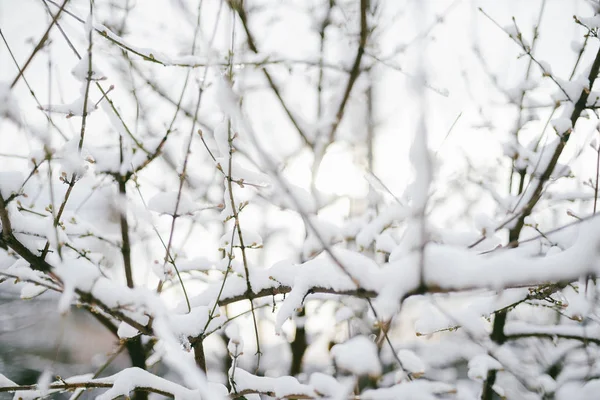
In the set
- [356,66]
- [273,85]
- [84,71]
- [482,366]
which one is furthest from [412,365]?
[273,85]

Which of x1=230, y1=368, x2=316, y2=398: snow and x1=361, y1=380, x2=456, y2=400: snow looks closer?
x1=361, y1=380, x2=456, y2=400: snow

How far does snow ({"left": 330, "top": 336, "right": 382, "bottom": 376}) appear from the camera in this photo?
2.41ft

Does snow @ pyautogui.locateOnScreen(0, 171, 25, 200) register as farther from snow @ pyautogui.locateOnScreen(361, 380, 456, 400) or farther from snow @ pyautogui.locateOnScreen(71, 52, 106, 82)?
snow @ pyautogui.locateOnScreen(361, 380, 456, 400)

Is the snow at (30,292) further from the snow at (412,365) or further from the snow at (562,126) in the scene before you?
the snow at (562,126)

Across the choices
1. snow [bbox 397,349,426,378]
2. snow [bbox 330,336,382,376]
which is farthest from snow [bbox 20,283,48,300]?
snow [bbox 397,349,426,378]

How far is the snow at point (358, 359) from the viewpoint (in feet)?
2.41

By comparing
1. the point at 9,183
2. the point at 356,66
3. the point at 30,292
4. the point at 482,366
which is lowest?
the point at 482,366

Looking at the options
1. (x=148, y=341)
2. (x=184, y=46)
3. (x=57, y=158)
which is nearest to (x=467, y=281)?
(x=57, y=158)

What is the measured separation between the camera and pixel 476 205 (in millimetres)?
5418

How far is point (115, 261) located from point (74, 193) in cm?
171

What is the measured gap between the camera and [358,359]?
0.76 metres

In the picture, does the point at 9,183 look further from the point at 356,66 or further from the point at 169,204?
the point at 356,66

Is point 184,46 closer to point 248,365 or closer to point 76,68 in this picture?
point 76,68

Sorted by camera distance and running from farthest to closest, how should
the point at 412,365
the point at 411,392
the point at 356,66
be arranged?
the point at 356,66 < the point at 412,365 < the point at 411,392
